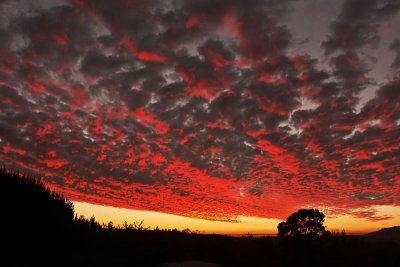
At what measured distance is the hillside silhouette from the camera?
15406mm

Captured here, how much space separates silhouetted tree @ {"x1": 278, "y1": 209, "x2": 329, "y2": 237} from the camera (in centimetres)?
2262

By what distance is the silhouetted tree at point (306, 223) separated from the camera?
74.2 ft

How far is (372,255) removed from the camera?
962 inches

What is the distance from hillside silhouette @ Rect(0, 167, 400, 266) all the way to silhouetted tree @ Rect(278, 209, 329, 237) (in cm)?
40

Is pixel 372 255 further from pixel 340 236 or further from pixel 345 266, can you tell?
pixel 340 236

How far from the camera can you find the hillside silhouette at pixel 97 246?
50.5ft

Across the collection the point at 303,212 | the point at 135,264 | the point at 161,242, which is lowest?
the point at 135,264

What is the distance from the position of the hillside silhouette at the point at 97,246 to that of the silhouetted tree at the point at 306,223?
1.32 feet

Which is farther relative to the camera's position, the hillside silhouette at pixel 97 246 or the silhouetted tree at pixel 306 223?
the silhouetted tree at pixel 306 223

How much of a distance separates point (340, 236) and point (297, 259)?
1121 centimetres

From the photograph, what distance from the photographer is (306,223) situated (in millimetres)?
22609

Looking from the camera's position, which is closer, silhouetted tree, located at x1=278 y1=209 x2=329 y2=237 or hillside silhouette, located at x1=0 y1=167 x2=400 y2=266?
hillside silhouette, located at x1=0 y1=167 x2=400 y2=266

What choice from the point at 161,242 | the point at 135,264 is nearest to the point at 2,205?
the point at 135,264

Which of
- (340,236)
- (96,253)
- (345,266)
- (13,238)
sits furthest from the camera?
(340,236)
